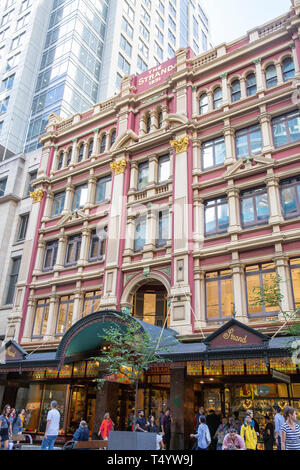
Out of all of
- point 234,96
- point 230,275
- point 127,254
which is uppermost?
point 234,96

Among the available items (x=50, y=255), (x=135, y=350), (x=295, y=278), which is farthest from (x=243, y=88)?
(x=50, y=255)

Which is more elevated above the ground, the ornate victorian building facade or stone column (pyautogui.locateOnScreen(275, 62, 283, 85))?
stone column (pyautogui.locateOnScreen(275, 62, 283, 85))

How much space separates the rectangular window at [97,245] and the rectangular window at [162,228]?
149 inches

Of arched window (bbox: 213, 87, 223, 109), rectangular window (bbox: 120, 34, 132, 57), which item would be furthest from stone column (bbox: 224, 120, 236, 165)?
rectangular window (bbox: 120, 34, 132, 57)

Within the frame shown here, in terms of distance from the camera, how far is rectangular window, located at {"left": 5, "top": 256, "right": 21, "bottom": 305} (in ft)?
89.9

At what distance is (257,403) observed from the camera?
15609mm

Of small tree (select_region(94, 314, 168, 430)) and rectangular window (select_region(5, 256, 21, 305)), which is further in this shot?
rectangular window (select_region(5, 256, 21, 305))

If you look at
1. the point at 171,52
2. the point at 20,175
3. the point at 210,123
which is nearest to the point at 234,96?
the point at 210,123

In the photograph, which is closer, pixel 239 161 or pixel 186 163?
pixel 239 161

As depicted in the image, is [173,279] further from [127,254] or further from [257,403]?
[257,403]

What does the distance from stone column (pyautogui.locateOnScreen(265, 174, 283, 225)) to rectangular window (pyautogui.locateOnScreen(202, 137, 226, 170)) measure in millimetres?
3273

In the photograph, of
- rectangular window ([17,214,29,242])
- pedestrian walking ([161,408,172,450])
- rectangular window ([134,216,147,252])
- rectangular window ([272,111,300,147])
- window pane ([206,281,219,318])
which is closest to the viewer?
pedestrian walking ([161,408,172,450])

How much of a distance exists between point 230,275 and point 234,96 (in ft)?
35.5

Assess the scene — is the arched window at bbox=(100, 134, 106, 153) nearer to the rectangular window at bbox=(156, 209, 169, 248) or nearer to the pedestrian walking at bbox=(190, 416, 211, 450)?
the rectangular window at bbox=(156, 209, 169, 248)
